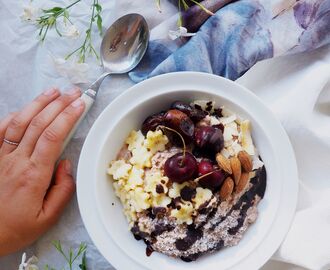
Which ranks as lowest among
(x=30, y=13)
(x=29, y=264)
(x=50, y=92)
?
(x=29, y=264)

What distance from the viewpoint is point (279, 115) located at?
3.00 ft

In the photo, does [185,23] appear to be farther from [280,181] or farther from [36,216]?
[36,216]

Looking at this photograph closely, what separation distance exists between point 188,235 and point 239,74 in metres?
0.31

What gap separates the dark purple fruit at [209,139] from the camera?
826 millimetres

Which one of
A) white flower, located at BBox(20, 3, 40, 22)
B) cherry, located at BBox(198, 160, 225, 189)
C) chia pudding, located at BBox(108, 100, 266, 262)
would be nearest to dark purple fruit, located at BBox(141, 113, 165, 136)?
chia pudding, located at BBox(108, 100, 266, 262)

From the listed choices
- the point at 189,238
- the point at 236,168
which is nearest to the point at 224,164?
the point at 236,168

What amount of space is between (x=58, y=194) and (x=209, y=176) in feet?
0.99

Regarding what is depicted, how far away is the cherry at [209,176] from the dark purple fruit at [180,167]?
0.05 ft

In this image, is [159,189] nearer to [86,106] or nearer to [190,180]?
[190,180]

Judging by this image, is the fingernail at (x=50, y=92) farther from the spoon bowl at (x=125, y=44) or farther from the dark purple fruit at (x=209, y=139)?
the dark purple fruit at (x=209, y=139)

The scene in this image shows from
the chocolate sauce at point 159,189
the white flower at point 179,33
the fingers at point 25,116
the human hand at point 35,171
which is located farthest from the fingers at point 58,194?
the white flower at point 179,33

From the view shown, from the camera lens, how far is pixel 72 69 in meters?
0.97

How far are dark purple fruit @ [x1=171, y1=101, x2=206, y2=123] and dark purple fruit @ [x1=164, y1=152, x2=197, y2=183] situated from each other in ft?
0.25

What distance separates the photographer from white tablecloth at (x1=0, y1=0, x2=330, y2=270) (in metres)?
0.90
